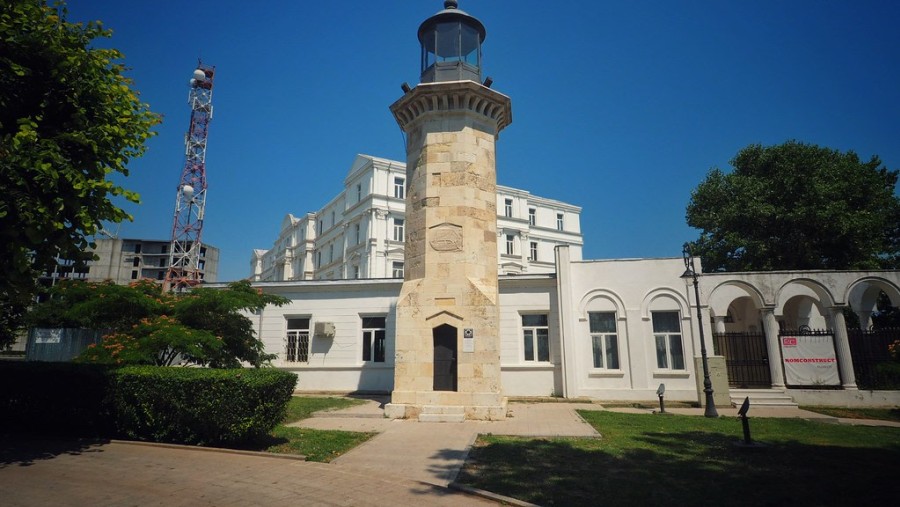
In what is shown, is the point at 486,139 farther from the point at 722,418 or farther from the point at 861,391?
the point at 861,391

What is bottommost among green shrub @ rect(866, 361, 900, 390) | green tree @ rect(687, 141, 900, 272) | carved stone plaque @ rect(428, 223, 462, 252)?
green shrub @ rect(866, 361, 900, 390)

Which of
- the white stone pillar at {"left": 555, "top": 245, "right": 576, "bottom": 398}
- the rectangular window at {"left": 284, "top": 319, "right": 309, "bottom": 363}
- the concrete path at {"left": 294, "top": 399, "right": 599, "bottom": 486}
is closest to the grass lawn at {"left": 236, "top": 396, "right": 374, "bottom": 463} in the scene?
the concrete path at {"left": 294, "top": 399, "right": 599, "bottom": 486}

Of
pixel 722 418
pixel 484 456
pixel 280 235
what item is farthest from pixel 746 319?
pixel 280 235

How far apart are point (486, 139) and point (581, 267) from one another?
8.12 m

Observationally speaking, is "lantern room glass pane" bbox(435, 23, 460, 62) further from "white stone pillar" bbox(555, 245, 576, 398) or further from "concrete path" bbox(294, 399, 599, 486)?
"concrete path" bbox(294, 399, 599, 486)

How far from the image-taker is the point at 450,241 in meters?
14.4

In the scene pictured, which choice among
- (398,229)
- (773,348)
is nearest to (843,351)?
(773,348)

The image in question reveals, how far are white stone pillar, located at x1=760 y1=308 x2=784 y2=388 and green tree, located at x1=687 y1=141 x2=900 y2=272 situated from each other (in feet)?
42.4

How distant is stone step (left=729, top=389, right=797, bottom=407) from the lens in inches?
679

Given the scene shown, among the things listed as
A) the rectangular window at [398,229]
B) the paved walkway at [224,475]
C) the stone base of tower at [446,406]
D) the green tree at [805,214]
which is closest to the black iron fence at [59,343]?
the paved walkway at [224,475]

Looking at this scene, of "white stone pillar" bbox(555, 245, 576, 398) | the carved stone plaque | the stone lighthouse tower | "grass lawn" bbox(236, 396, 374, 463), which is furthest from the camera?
"white stone pillar" bbox(555, 245, 576, 398)

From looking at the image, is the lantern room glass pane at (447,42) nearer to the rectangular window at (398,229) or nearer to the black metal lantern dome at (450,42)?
the black metal lantern dome at (450,42)

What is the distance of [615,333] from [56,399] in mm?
18467

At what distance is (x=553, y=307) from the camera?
2009cm
